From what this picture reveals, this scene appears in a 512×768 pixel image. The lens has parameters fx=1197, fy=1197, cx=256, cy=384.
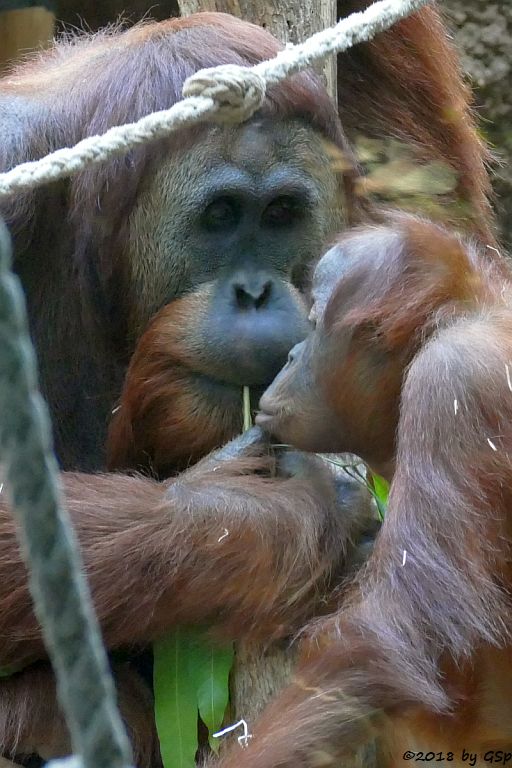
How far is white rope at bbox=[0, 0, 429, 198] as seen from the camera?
68.4 inches

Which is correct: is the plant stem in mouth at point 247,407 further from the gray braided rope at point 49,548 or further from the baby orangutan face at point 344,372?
the gray braided rope at point 49,548

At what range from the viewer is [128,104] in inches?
90.5

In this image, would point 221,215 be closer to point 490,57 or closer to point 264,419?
point 264,419

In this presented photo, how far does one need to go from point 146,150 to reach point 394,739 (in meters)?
1.19

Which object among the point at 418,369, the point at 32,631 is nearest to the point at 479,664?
the point at 418,369

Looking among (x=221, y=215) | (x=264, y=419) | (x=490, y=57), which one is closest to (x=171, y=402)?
(x=264, y=419)

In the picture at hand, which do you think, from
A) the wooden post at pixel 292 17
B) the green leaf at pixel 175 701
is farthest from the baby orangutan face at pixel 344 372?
the wooden post at pixel 292 17

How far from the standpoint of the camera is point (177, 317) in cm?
228

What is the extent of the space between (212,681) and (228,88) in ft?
3.17

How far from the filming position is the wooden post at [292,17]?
2537 mm

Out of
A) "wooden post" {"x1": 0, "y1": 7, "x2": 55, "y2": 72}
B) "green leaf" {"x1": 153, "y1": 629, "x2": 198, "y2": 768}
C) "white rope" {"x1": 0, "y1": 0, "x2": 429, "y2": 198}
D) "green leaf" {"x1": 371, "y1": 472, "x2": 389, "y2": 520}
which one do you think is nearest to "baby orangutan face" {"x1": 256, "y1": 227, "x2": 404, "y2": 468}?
"green leaf" {"x1": 371, "y1": 472, "x2": 389, "y2": 520}

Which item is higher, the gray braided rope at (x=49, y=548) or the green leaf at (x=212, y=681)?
the gray braided rope at (x=49, y=548)

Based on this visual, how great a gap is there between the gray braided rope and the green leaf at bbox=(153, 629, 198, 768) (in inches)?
48.6

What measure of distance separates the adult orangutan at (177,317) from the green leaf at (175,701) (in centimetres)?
6
